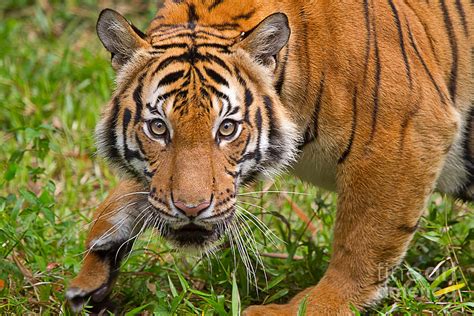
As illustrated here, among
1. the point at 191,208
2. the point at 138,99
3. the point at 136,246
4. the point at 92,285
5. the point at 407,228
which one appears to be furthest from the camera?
the point at 136,246

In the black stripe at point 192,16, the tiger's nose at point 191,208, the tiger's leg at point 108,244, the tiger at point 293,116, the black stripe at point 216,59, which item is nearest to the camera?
the tiger's nose at point 191,208

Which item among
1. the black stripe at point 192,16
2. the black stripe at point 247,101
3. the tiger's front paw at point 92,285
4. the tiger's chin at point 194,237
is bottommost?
the tiger's front paw at point 92,285

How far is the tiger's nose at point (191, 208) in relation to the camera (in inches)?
111

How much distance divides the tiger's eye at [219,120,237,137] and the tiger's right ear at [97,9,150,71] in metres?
0.39

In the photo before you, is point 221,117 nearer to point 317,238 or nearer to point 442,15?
point 442,15

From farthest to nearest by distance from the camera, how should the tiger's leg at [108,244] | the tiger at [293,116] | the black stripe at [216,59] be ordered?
the tiger's leg at [108,244]
the black stripe at [216,59]
the tiger at [293,116]

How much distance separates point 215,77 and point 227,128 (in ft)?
0.56

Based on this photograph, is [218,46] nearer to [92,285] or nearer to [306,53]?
[306,53]

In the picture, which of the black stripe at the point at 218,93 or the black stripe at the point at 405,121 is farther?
the black stripe at the point at 405,121

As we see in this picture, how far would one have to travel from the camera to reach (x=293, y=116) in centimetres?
319

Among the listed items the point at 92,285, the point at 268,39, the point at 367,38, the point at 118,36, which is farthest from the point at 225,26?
the point at 92,285

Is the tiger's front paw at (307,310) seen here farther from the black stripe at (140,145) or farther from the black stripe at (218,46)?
the black stripe at (218,46)

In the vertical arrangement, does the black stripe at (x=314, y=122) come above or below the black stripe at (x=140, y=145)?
below

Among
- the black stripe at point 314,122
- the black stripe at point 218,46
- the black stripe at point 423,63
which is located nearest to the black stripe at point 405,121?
the black stripe at point 423,63
